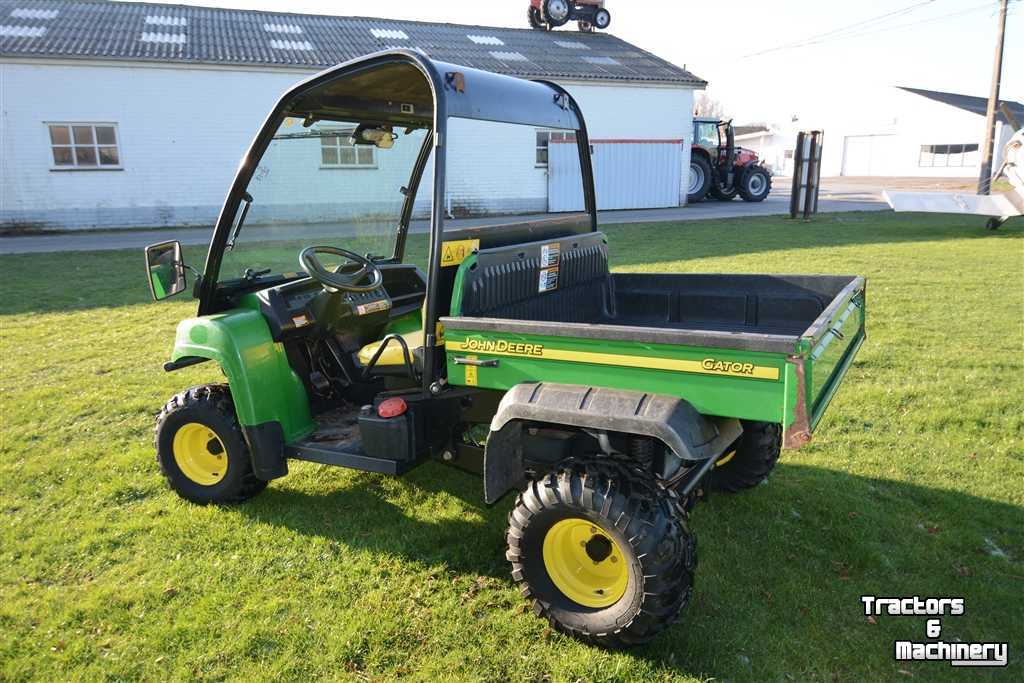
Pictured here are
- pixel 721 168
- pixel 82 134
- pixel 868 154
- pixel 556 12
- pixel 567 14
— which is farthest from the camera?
pixel 868 154

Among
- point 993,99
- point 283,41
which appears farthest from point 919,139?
point 283,41

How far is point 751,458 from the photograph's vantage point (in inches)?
146

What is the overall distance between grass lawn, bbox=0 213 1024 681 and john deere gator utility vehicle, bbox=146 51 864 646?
252 mm

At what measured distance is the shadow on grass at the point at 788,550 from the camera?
2723 millimetres

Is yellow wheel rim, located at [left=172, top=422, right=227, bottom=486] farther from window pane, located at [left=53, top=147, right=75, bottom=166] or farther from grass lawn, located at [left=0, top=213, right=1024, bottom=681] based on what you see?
window pane, located at [left=53, top=147, right=75, bottom=166]

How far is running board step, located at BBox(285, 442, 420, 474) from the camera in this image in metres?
3.14

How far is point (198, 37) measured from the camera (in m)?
18.1

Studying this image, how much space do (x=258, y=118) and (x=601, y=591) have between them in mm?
17149

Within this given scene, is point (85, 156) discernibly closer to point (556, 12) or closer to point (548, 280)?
point (556, 12)

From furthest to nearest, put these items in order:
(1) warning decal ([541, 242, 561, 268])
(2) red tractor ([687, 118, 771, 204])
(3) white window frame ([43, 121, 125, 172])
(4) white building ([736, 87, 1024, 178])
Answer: (4) white building ([736, 87, 1024, 178]) < (2) red tractor ([687, 118, 771, 204]) < (3) white window frame ([43, 121, 125, 172]) < (1) warning decal ([541, 242, 561, 268])

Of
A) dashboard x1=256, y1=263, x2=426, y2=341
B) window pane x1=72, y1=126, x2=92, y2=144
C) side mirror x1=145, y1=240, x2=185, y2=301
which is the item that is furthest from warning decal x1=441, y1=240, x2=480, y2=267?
window pane x1=72, y1=126, x2=92, y2=144

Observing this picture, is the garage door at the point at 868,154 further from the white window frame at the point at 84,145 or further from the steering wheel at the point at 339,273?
the steering wheel at the point at 339,273

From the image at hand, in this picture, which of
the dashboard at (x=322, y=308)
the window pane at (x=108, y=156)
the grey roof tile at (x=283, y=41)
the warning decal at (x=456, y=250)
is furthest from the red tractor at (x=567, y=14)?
the warning decal at (x=456, y=250)

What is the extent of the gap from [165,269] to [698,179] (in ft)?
70.9
